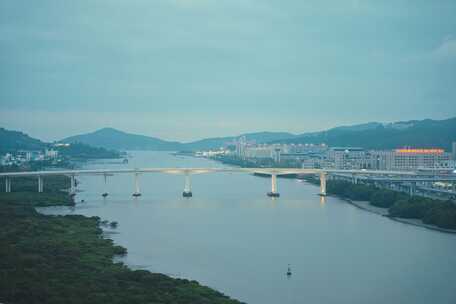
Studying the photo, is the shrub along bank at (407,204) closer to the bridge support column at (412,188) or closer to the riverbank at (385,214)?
the riverbank at (385,214)

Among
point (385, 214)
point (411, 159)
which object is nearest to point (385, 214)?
point (385, 214)

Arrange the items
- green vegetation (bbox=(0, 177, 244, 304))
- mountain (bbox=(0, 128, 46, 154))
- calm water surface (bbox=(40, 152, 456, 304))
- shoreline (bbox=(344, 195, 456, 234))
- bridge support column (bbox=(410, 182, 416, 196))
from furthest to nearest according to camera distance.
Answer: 1. mountain (bbox=(0, 128, 46, 154))
2. bridge support column (bbox=(410, 182, 416, 196))
3. shoreline (bbox=(344, 195, 456, 234))
4. calm water surface (bbox=(40, 152, 456, 304))
5. green vegetation (bbox=(0, 177, 244, 304))

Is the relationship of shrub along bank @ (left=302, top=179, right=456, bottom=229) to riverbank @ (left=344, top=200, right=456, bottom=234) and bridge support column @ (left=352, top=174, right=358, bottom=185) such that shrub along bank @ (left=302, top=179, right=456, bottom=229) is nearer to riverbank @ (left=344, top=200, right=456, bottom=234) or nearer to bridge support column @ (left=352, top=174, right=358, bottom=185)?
riverbank @ (left=344, top=200, right=456, bottom=234)

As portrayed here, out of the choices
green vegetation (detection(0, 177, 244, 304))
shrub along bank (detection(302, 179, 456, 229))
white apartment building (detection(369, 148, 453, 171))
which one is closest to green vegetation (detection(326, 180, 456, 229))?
shrub along bank (detection(302, 179, 456, 229))

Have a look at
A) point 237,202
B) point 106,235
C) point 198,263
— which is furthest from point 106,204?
point 198,263

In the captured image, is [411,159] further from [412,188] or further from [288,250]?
[288,250]

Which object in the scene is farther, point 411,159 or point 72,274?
point 411,159
